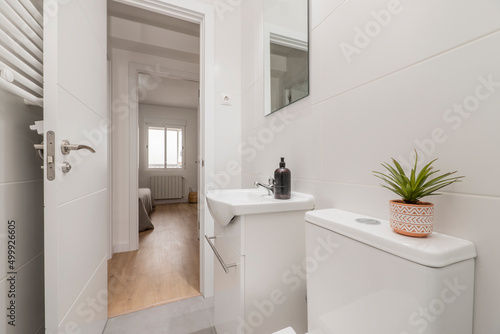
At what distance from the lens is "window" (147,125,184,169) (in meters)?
5.22

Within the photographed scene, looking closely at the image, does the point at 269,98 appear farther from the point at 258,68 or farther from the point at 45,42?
the point at 45,42

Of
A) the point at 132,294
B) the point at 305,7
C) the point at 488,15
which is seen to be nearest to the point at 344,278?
the point at 488,15

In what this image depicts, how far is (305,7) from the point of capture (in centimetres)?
98

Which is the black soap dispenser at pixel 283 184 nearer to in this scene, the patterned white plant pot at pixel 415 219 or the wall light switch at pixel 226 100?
the patterned white plant pot at pixel 415 219

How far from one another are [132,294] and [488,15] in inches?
88.1

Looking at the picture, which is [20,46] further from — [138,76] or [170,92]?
[170,92]

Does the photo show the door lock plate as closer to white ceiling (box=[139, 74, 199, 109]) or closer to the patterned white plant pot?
the patterned white plant pot

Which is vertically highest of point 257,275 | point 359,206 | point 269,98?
point 269,98

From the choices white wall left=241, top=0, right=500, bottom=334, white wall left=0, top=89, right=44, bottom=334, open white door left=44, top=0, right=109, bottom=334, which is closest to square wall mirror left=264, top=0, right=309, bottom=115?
white wall left=241, top=0, right=500, bottom=334

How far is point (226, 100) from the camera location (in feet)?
5.41

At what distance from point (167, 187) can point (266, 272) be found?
490 cm

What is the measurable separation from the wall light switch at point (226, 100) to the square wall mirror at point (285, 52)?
43cm

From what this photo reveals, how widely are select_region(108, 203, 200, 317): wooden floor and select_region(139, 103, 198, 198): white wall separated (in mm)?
2458

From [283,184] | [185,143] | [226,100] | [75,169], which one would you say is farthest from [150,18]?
[185,143]
